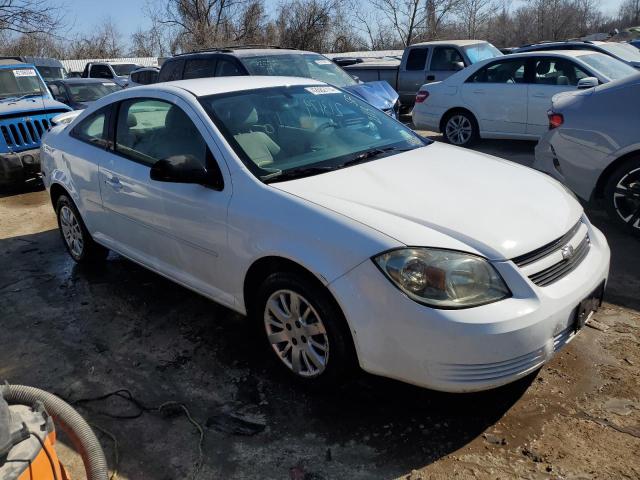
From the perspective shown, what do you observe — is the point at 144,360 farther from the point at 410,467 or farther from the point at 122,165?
the point at 410,467

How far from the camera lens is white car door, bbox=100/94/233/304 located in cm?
325

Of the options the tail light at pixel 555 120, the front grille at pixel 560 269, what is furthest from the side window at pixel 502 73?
the front grille at pixel 560 269

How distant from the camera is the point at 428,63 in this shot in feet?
41.7

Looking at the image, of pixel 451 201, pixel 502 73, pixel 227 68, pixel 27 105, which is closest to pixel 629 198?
pixel 451 201

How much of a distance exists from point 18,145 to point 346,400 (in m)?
7.19

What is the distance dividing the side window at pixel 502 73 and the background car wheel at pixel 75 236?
6776 millimetres

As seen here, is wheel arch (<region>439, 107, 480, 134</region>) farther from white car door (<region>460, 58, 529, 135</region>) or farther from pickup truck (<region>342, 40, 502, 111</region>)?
pickup truck (<region>342, 40, 502, 111</region>)

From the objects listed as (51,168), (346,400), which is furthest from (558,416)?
(51,168)

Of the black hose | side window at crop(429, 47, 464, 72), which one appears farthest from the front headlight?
side window at crop(429, 47, 464, 72)

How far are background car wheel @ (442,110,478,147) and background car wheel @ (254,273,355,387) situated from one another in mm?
7224

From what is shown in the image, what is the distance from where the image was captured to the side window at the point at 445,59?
1228cm

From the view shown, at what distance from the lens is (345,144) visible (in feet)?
11.7

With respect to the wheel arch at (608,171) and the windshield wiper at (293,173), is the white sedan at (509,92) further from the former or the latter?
the windshield wiper at (293,173)

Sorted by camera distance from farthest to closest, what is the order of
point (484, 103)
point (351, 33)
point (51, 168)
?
point (351, 33), point (484, 103), point (51, 168)
